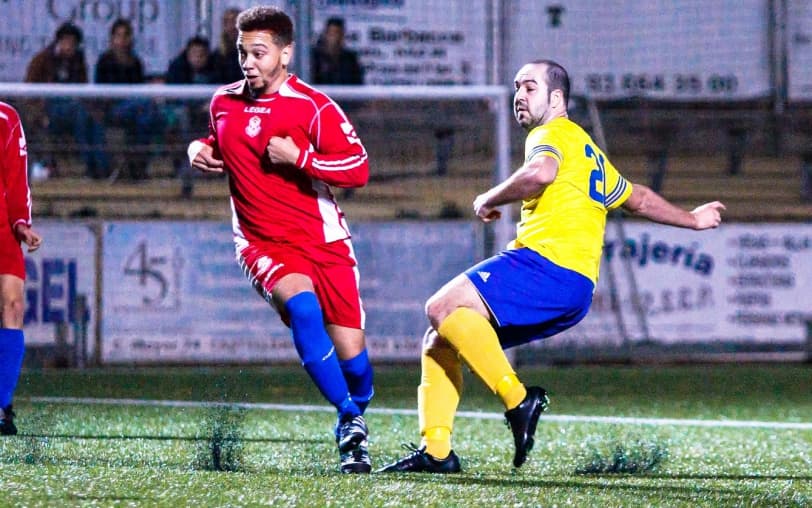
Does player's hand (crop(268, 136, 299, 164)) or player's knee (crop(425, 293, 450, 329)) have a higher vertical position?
player's hand (crop(268, 136, 299, 164))

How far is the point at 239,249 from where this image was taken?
5.70 meters

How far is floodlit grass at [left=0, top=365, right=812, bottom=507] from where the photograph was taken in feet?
14.6

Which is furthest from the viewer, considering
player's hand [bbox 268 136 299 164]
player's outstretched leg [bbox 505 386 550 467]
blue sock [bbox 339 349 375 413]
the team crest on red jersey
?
blue sock [bbox 339 349 375 413]

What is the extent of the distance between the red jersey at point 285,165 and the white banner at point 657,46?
7.41m

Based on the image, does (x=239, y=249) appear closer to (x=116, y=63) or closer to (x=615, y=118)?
(x=116, y=63)

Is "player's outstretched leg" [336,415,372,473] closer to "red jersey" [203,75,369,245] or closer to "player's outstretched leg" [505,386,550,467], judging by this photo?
"player's outstretched leg" [505,386,550,467]

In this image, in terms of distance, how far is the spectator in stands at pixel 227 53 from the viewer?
39.1 ft

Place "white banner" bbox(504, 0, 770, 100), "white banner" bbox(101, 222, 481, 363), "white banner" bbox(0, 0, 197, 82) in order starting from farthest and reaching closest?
"white banner" bbox(504, 0, 770, 100), "white banner" bbox(0, 0, 197, 82), "white banner" bbox(101, 222, 481, 363)

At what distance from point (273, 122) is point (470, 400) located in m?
3.82

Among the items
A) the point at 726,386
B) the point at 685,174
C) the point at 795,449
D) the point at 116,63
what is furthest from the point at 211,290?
the point at 795,449

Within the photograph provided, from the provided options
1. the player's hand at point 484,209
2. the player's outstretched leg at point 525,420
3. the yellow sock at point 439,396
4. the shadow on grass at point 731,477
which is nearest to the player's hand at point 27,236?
the yellow sock at point 439,396

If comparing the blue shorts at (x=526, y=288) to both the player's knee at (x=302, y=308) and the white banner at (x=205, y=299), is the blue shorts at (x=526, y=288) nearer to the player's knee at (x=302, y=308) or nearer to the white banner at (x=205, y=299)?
the player's knee at (x=302, y=308)

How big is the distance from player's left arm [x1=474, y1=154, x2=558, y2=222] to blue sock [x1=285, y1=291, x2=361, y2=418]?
31.0 inches

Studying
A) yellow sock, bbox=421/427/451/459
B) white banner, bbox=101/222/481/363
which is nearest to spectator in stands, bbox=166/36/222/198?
white banner, bbox=101/222/481/363
